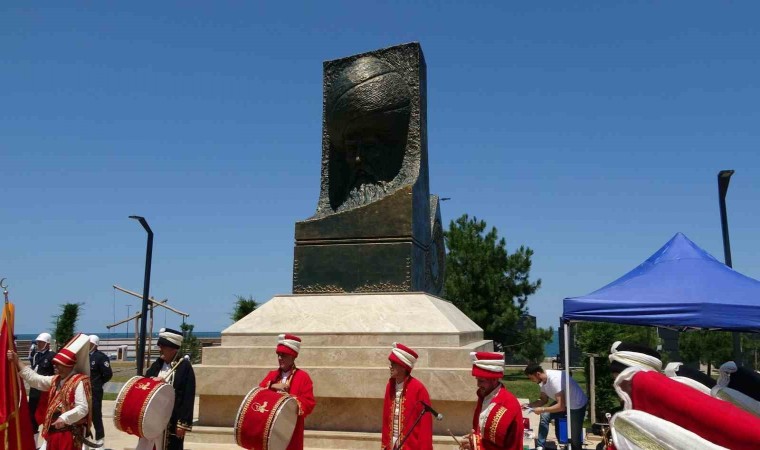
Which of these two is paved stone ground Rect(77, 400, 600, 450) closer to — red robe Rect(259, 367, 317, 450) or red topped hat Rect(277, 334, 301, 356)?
red robe Rect(259, 367, 317, 450)

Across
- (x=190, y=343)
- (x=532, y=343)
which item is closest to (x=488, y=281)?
(x=532, y=343)

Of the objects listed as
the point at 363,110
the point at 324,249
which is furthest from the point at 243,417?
the point at 363,110

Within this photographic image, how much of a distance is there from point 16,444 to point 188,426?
1444 mm

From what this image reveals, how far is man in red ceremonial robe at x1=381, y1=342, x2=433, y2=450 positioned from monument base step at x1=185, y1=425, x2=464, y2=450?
217 centimetres

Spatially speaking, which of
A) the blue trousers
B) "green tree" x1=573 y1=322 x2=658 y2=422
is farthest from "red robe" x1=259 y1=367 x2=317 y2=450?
"green tree" x1=573 y1=322 x2=658 y2=422

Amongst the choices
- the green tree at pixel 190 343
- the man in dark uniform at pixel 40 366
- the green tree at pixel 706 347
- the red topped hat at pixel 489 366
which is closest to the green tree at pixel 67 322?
the green tree at pixel 190 343

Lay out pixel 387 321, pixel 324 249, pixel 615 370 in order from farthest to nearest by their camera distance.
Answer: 1. pixel 324 249
2. pixel 387 321
3. pixel 615 370

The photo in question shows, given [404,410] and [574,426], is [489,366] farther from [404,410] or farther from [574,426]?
[574,426]

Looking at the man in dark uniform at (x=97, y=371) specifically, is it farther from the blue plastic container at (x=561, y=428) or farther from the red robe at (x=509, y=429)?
the red robe at (x=509, y=429)

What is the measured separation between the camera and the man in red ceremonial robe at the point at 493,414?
4539 millimetres

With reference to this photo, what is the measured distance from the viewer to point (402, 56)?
1076 cm

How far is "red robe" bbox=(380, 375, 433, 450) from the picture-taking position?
206 inches

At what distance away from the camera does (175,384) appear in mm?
6066

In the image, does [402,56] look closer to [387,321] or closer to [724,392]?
[387,321]
